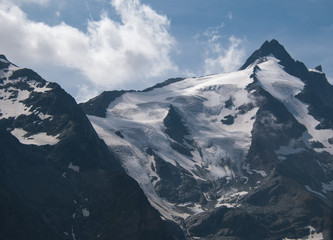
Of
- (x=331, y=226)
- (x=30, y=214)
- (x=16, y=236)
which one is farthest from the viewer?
(x=30, y=214)

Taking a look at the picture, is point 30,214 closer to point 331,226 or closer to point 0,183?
point 0,183

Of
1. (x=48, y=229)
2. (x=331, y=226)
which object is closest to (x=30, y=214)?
(x=48, y=229)

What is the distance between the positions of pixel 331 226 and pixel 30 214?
161634mm

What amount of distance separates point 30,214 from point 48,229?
897 cm

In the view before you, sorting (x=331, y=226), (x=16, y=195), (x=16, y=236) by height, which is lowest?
(x=331, y=226)

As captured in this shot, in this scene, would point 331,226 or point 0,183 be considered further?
point 0,183

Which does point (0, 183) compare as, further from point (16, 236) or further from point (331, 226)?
point (331, 226)

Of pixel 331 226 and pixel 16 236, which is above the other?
pixel 16 236

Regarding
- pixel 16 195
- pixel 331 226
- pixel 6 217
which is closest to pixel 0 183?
pixel 16 195

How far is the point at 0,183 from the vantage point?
199 meters

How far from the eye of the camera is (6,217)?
18312 cm

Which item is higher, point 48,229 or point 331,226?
point 48,229

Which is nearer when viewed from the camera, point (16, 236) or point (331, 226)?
point (331, 226)

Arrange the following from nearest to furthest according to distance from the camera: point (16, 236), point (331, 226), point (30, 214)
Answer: point (331, 226)
point (16, 236)
point (30, 214)
